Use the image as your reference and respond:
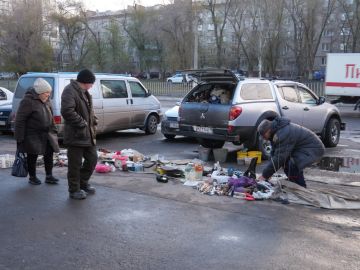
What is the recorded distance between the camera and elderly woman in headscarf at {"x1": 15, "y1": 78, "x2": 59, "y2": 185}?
22.4 ft

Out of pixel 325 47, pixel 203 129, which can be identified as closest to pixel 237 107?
pixel 203 129

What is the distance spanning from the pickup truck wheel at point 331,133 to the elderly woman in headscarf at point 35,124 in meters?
7.31

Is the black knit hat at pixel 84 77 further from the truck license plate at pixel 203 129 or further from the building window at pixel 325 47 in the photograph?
the building window at pixel 325 47

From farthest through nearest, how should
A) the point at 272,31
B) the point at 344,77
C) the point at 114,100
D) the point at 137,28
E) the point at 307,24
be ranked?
the point at 137,28
the point at 272,31
the point at 307,24
the point at 344,77
the point at 114,100

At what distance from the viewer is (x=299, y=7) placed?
57312 millimetres

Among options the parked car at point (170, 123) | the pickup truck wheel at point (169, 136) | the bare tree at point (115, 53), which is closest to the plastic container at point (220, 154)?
the parked car at point (170, 123)

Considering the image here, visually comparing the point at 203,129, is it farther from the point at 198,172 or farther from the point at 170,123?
the point at 170,123

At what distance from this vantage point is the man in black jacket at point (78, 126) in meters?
6.04

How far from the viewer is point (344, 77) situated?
2264 centimetres

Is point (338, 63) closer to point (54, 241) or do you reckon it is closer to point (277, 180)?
point (277, 180)

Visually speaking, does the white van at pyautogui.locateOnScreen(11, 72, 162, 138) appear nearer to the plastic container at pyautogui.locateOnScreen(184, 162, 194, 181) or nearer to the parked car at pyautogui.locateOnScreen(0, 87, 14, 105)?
the parked car at pyautogui.locateOnScreen(0, 87, 14, 105)

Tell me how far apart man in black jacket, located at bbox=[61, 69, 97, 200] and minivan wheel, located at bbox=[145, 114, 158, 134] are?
7.82m

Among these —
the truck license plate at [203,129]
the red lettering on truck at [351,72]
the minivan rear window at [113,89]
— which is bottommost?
the truck license plate at [203,129]

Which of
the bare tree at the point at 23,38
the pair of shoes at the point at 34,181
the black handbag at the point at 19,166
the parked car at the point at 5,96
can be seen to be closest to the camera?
the black handbag at the point at 19,166
